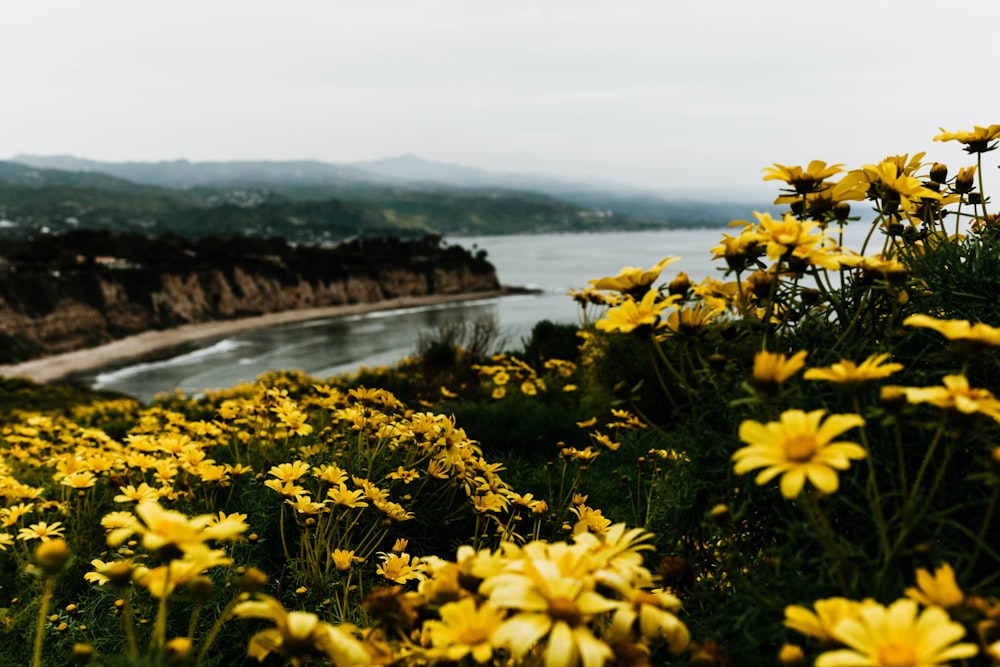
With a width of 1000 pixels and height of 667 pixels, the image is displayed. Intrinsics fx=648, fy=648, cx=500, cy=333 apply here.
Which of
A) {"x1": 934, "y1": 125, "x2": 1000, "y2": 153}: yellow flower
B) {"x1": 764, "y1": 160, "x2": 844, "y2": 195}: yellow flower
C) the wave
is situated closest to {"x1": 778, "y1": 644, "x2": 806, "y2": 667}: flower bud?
{"x1": 764, "y1": 160, "x2": 844, "y2": 195}: yellow flower

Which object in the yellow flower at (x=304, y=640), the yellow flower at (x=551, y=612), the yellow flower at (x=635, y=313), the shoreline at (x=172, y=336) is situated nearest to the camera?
the yellow flower at (x=551, y=612)

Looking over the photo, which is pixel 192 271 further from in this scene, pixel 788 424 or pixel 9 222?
pixel 9 222

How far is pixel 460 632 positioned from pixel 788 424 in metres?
0.83

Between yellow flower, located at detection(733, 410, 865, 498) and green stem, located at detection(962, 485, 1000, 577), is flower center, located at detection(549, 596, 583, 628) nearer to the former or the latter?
yellow flower, located at detection(733, 410, 865, 498)

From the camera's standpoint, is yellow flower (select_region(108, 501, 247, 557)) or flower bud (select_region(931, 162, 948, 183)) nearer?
yellow flower (select_region(108, 501, 247, 557))

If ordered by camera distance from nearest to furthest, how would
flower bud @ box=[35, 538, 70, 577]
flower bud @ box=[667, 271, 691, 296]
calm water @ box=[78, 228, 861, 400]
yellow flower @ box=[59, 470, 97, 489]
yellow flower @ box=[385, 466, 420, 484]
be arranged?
flower bud @ box=[35, 538, 70, 577]
flower bud @ box=[667, 271, 691, 296]
yellow flower @ box=[385, 466, 420, 484]
yellow flower @ box=[59, 470, 97, 489]
calm water @ box=[78, 228, 861, 400]

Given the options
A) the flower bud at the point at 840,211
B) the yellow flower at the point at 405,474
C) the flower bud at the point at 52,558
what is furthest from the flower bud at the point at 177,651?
the flower bud at the point at 840,211

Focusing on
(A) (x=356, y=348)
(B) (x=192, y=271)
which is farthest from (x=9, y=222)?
(A) (x=356, y=348)

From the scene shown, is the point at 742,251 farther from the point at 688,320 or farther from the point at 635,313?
the point at 635,313

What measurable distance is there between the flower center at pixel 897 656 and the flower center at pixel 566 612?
515 millimetres

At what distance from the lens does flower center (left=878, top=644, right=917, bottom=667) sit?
1074 millimetres

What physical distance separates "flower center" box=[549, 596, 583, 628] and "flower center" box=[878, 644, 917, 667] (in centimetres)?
52

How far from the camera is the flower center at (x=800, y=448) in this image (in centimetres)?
138

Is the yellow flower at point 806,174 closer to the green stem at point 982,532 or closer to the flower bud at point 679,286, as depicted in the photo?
the flower bud at point 679,286
